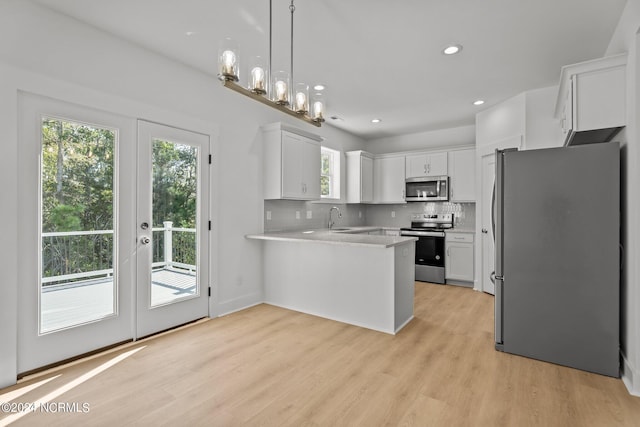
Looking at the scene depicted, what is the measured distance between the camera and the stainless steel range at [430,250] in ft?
17.3

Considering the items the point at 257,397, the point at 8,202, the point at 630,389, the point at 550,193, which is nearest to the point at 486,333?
the point at 630,389

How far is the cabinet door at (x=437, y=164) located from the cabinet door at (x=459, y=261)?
4.17 ft

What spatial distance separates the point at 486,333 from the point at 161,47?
4103 millimetres

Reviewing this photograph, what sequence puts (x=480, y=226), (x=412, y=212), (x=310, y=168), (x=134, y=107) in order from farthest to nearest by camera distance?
(x=412, y=212) < (x=480, y=226) < (x=310, y=168) < (x=134, y=107)

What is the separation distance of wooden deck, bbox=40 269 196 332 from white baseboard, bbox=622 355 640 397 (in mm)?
3743

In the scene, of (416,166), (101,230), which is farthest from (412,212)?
(101,230)

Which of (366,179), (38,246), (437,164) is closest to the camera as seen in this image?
(38,246)

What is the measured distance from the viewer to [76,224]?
2.54 metres

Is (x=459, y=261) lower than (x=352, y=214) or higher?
lower

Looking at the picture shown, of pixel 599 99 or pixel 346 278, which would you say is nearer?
pixel 599 99

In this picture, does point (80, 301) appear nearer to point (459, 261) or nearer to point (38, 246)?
point (38, 246)

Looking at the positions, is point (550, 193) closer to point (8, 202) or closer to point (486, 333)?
point (486, 333)

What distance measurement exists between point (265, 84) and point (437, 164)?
4.21 metres

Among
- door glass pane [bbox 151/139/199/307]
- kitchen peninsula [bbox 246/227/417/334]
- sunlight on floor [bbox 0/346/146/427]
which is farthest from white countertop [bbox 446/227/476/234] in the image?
sunlight on floor [bbox 0/346/146/427]
